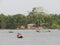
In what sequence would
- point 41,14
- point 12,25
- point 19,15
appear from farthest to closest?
point 41,14 < point 19,15 < point 12,25

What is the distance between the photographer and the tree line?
8131 centimetres

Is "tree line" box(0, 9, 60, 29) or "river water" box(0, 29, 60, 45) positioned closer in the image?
"river water" box(0, 29, 60, 45)

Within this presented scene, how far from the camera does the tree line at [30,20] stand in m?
81.3

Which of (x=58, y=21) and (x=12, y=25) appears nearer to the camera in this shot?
(x=12, y=25)

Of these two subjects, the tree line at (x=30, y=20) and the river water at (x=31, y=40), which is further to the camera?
the tree line at (x=30, y=20)

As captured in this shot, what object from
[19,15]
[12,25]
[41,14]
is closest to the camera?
[12,25]

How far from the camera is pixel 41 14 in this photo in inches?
3676

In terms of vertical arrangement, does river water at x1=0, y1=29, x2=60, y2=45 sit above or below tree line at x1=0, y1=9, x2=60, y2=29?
below

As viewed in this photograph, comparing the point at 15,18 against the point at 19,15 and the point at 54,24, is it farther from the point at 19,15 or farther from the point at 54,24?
the point at 54,24

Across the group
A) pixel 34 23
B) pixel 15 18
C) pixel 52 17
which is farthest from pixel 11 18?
pixel 52 17

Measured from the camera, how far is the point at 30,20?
280 feet

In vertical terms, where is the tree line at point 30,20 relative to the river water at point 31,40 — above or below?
above

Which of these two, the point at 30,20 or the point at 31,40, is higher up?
the point at 30,20

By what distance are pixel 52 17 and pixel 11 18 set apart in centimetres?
1435
